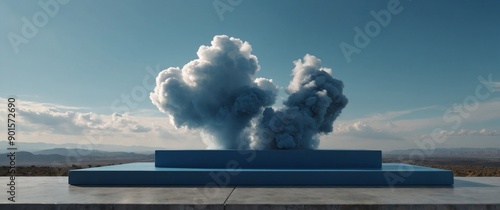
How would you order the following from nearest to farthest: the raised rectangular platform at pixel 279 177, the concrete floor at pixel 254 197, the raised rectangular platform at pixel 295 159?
the concrete floor at pixel 254 197 → the raised rectangular platform at pixel 279 177 → the raised rectangular platform at pixel 295 159

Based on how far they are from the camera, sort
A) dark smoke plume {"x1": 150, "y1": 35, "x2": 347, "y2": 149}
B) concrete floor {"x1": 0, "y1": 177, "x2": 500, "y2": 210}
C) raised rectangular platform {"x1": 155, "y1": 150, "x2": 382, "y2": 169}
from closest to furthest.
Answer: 1. concrete floor {"x1": 0, "y1": 177, "x2": 500, "y2": 210}
2. raised rectangular platform {"x1": 155, "y1": 150, "x2": 382, "y2": 169}
3. dark smoke plume {"x1": 150, "y1": 35, "x2": 347, "y2": 149}

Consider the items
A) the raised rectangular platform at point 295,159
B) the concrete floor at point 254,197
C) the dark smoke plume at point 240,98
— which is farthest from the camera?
the dark smoke plume at point 240,98

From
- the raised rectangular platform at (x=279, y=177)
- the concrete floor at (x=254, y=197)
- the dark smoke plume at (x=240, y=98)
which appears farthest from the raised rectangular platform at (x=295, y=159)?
the dark smoke plume at (x=240, y=98)

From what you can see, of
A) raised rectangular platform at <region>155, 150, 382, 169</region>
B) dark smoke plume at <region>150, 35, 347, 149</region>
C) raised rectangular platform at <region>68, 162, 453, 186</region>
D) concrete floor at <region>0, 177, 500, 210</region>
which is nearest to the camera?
concrete floor at <region>0, 177, 500, 210</region>

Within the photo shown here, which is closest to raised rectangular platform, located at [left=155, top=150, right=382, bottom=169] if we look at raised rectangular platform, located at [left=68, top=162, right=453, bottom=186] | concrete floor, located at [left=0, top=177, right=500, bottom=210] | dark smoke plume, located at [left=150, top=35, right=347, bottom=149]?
raised rectangular platform, located at [left=68, top=162, right=453, bottom=186]

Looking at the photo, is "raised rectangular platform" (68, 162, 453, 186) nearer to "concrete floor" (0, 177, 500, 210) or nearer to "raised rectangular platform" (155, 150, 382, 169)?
"concrete floor" (0, 177, 500, 210)

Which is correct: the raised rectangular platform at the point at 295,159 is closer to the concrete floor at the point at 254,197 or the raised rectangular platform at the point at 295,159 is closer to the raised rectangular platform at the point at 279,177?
the raised rectangular platform at the point at 279,177

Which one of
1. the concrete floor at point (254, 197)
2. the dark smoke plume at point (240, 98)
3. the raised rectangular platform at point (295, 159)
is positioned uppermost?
the dark smoke plume at point (240, 98)
